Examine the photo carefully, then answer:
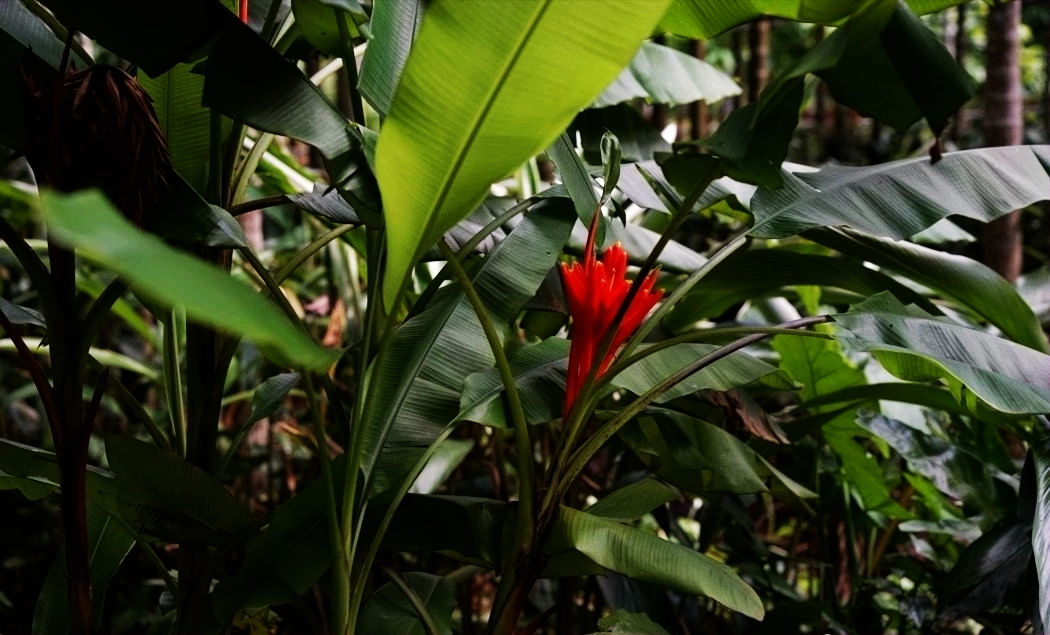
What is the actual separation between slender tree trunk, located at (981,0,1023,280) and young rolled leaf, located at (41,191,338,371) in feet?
7.03

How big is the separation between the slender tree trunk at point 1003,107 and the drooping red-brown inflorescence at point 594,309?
1600 mm

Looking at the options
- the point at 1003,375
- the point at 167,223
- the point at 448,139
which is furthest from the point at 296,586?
the point at 1003,375

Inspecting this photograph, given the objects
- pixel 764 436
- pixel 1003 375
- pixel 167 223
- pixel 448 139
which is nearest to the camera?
pixel 448 139

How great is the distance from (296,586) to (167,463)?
0.65ft

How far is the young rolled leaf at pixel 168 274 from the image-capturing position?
1.43 ft

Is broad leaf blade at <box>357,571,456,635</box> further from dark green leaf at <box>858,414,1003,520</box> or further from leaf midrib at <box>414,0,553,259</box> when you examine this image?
dark green leaf at <box>858,414,1003,520</box>

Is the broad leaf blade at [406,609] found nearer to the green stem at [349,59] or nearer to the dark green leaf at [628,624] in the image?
the dark green leaf at [628,624]

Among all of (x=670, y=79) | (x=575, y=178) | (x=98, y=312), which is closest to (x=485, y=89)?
(x=575, y=178)

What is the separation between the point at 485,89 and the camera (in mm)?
697

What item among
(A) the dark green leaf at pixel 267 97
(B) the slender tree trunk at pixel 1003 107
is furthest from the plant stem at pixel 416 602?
(B) the slender tree trunk at pixel 1003 107

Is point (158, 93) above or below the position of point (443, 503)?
above

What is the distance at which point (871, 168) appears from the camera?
46.9 inches

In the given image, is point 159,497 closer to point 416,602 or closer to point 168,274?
point 416,602

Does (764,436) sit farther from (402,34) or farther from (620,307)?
(402,34)
